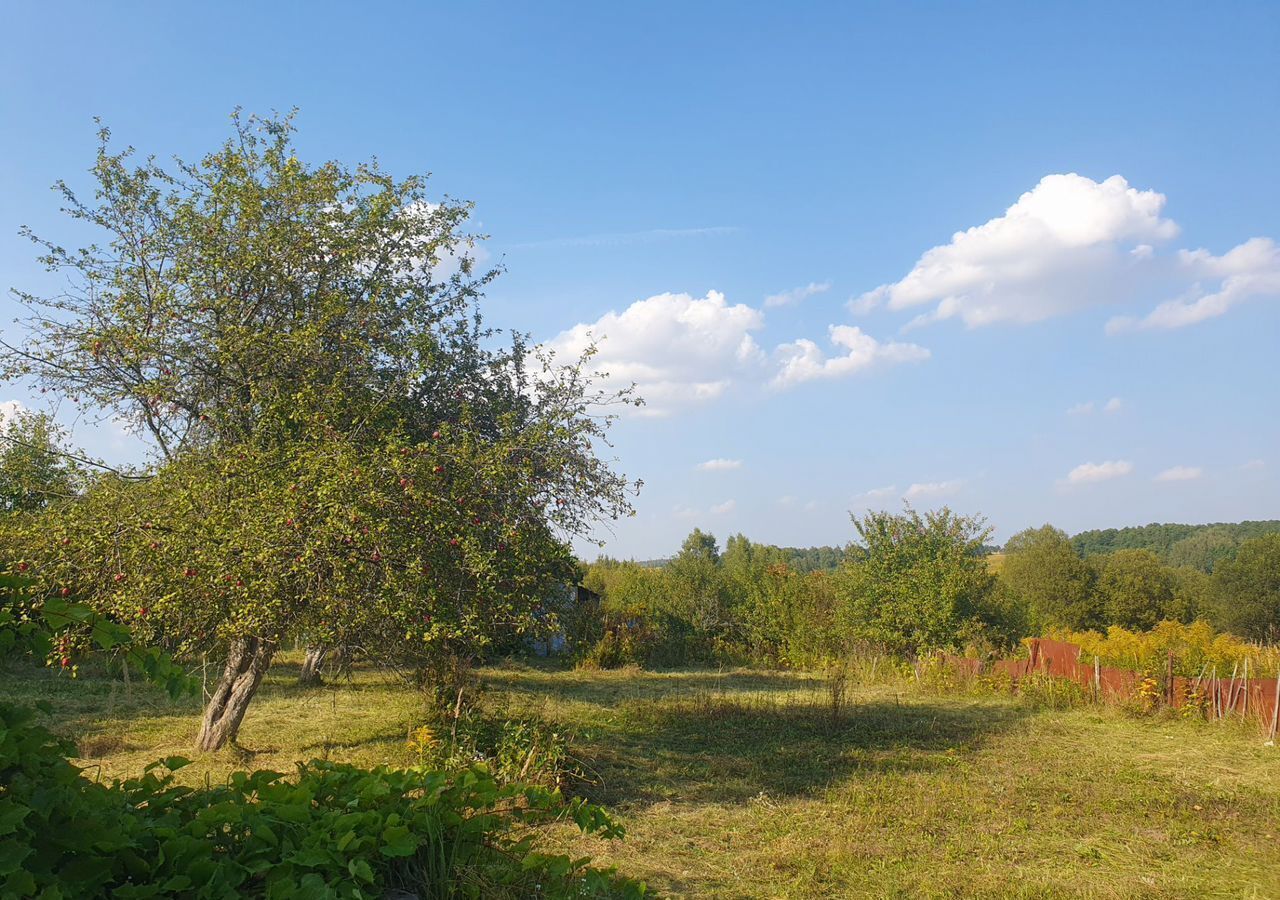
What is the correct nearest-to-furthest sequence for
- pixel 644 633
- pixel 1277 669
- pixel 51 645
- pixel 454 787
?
pixel 51 645, pixel 454 787, pixel 1277 669, pixel 644 633

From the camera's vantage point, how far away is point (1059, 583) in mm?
37594

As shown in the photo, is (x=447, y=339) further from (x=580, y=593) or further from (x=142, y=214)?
(x=580, y=593)

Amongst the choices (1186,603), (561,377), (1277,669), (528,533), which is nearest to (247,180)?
(561,377)

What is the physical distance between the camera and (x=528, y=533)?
6.95m

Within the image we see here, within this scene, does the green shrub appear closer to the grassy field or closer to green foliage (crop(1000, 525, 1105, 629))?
the grassy field

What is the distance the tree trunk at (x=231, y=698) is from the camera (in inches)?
320

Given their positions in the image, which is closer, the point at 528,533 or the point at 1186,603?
the point at 528,533

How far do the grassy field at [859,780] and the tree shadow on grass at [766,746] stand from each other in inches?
1.7

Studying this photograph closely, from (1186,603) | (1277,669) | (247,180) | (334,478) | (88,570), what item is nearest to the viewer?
(334,478)

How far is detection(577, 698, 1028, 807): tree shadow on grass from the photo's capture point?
308 inches

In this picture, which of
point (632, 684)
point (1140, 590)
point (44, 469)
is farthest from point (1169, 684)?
point (1140, 590)

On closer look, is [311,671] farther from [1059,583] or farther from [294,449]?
[1059,583]

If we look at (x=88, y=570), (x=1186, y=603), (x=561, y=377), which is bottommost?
(x=1186, y=603)

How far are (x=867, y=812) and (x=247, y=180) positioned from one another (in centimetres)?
806
